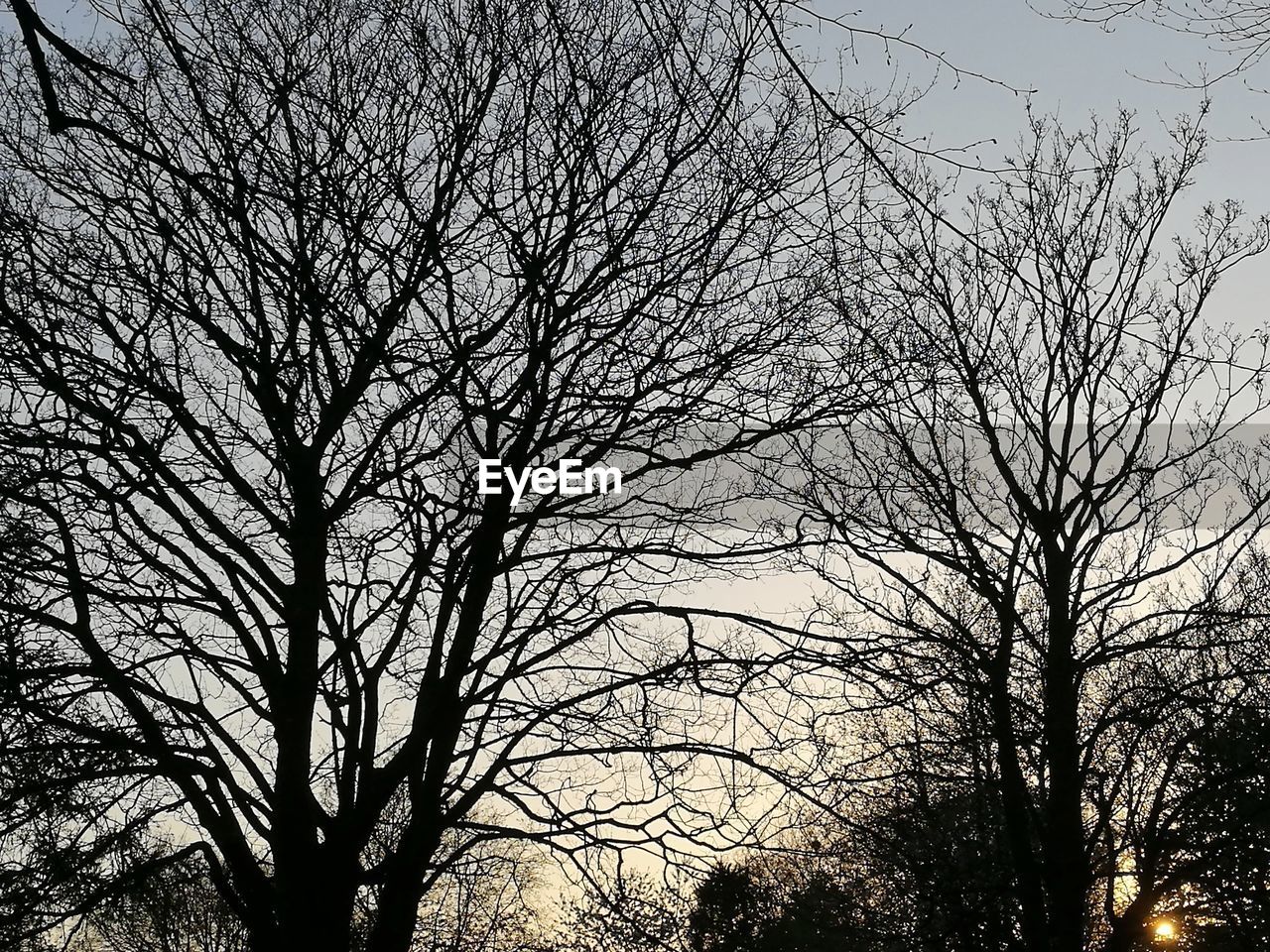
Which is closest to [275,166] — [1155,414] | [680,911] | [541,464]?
[541,464]

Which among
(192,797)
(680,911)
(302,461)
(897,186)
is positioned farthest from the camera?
(680,911)

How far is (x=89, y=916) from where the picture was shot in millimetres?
5926

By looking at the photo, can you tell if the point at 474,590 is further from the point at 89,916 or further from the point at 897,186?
the point at 897,186

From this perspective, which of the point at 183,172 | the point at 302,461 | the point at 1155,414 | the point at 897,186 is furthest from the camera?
the point at 1155,414

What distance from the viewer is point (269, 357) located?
246 inches

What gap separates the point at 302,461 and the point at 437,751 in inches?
66.9

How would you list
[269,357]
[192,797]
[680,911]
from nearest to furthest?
[192,797]
[269,357]
[680,911]

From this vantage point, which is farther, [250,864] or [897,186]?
[250,864]

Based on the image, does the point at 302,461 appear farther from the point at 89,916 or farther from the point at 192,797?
the point at 89,916

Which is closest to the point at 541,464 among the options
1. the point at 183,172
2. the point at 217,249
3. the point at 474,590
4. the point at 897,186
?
the point at 474,590

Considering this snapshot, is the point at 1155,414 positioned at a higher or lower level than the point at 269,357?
higher

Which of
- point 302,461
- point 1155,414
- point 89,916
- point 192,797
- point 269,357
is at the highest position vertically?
point 1155,414

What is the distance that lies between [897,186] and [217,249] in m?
4.37

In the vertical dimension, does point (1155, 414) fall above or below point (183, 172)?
above
